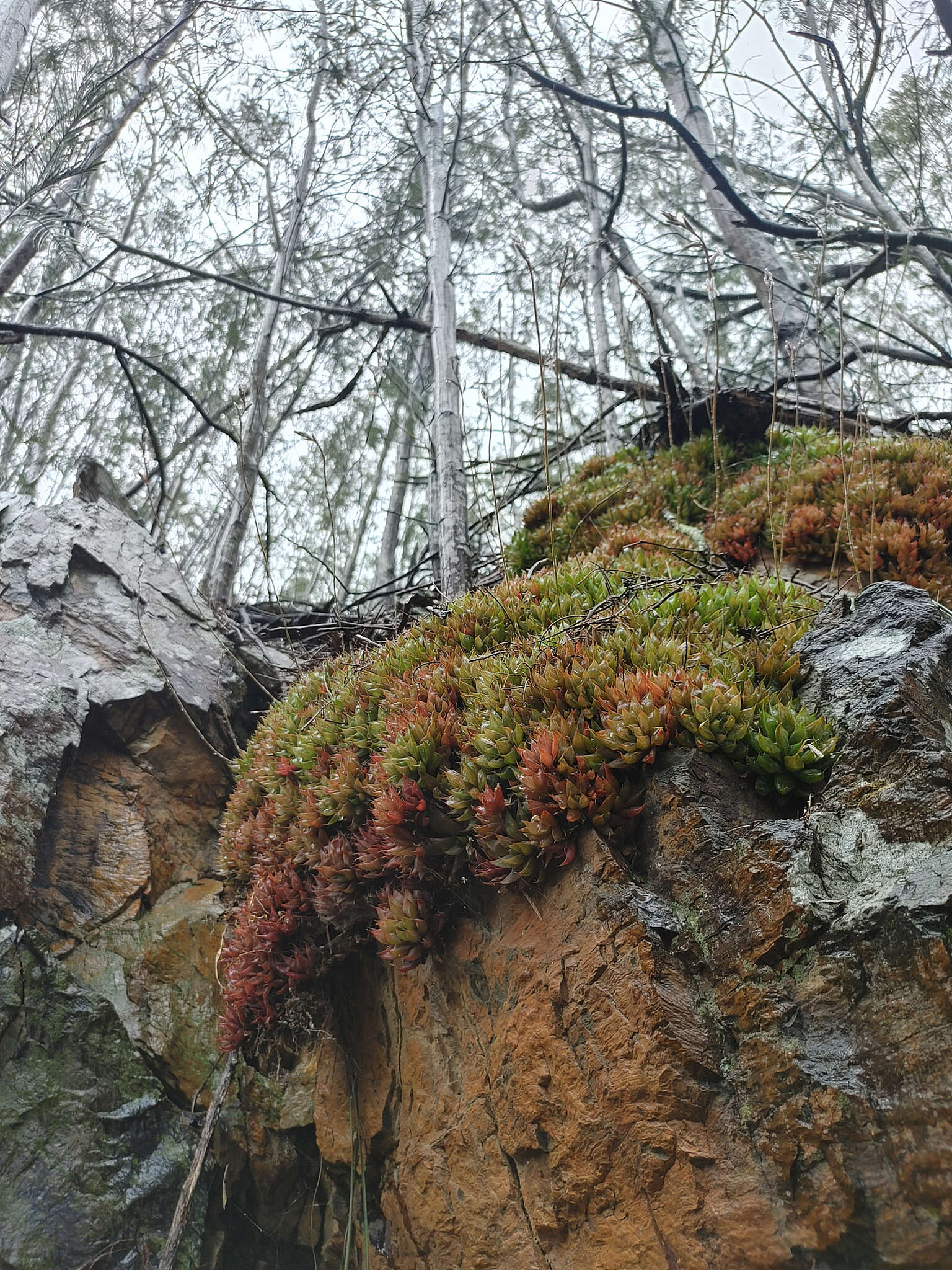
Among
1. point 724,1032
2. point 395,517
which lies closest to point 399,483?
point 395,517

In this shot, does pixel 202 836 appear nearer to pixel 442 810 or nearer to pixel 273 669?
pixel 273 669

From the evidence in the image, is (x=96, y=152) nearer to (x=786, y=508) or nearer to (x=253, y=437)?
(x=253, y=437)

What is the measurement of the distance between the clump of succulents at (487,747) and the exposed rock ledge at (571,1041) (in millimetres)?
130

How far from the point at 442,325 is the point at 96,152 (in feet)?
11.5

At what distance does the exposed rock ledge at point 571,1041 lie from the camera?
183cm

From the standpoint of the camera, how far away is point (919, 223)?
845cm

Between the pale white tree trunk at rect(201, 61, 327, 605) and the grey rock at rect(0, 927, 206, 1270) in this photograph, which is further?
the pale white tree trunk at rect(201, 61, 327, 605)

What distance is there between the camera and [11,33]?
5391mm

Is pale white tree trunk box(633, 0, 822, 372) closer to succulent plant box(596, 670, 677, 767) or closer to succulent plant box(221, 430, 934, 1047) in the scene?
succulent plant box(221, 430, 934, 1047)

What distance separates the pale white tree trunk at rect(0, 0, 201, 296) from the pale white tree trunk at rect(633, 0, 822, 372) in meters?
4.91

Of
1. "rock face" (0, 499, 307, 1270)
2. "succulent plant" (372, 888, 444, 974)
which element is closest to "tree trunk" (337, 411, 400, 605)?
"rock face" (0, 499, 307, 1270)


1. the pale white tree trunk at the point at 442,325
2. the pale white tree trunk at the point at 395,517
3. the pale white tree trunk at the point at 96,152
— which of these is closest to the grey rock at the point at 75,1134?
the pale white tree trunk at the point at 442,325

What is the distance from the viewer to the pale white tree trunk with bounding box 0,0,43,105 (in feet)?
17.5

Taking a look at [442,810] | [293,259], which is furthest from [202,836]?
[293,259]
